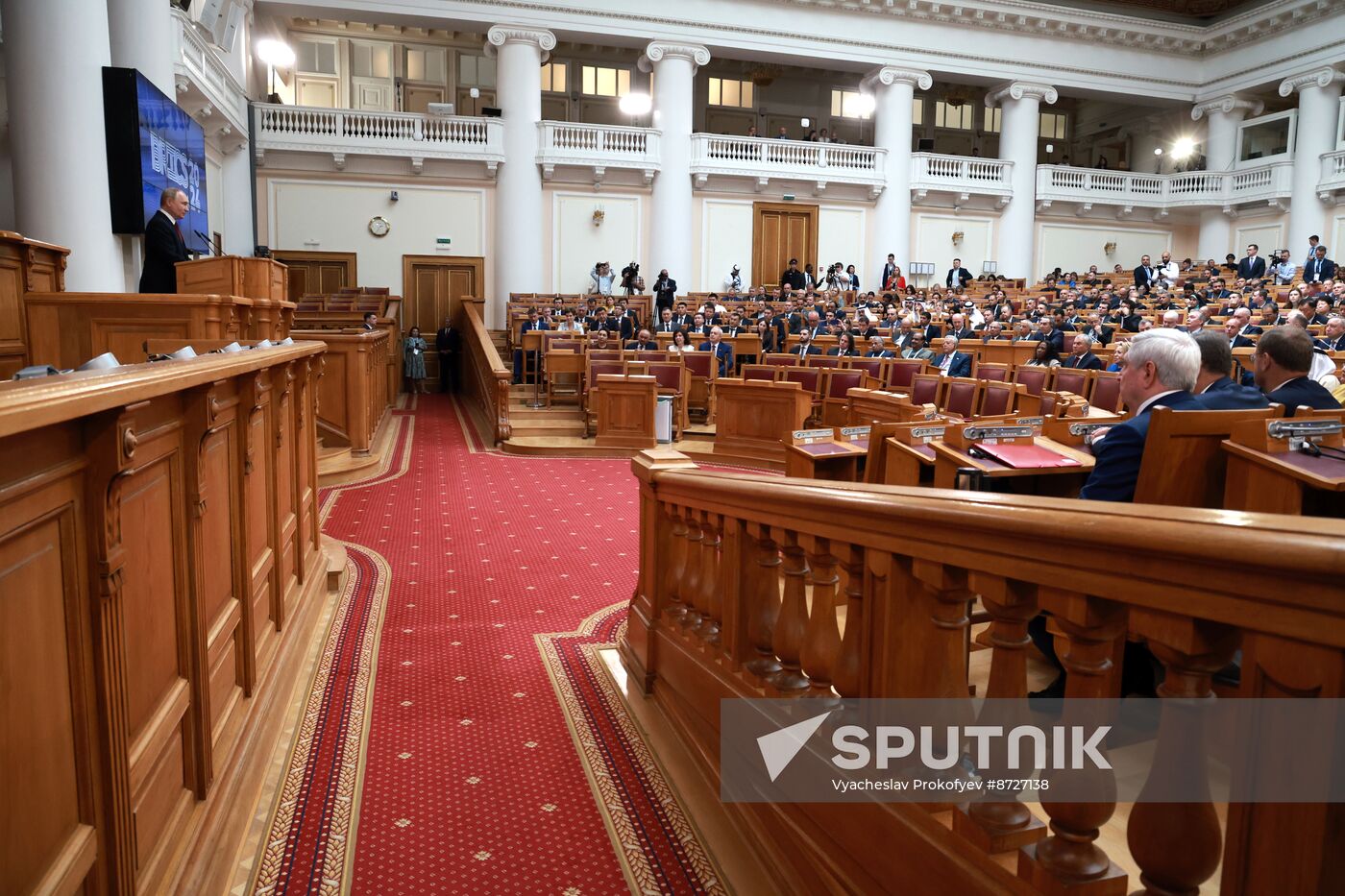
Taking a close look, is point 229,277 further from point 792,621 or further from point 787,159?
point 787,159

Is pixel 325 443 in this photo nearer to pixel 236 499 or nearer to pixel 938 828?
pixel 236 499

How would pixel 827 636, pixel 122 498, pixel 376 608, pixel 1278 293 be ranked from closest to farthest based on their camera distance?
pixel 122 498
pixel 827 636
pixel 376 608
pixel 1278 293

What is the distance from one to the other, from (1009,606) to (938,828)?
1.29ft

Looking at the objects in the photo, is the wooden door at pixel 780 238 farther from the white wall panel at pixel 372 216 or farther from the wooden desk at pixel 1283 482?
the wooden desk at pixel 1283 482

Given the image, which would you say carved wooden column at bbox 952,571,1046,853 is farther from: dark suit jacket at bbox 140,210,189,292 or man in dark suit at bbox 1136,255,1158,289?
man in dark suit at bbox 1136,255,1158,289

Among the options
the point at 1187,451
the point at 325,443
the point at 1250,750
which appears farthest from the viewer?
the point at 325,443

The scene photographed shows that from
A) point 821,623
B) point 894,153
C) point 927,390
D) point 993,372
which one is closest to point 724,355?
point 993,372

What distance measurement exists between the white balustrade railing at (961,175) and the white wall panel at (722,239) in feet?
11.3

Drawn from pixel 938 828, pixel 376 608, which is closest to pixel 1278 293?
pixel 376 608

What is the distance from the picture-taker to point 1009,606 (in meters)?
1.21

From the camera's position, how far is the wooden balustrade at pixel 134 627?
1146 mm

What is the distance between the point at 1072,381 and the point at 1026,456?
449 cm

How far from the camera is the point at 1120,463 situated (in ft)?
7.77

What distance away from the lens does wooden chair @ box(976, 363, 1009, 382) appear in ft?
25.5
